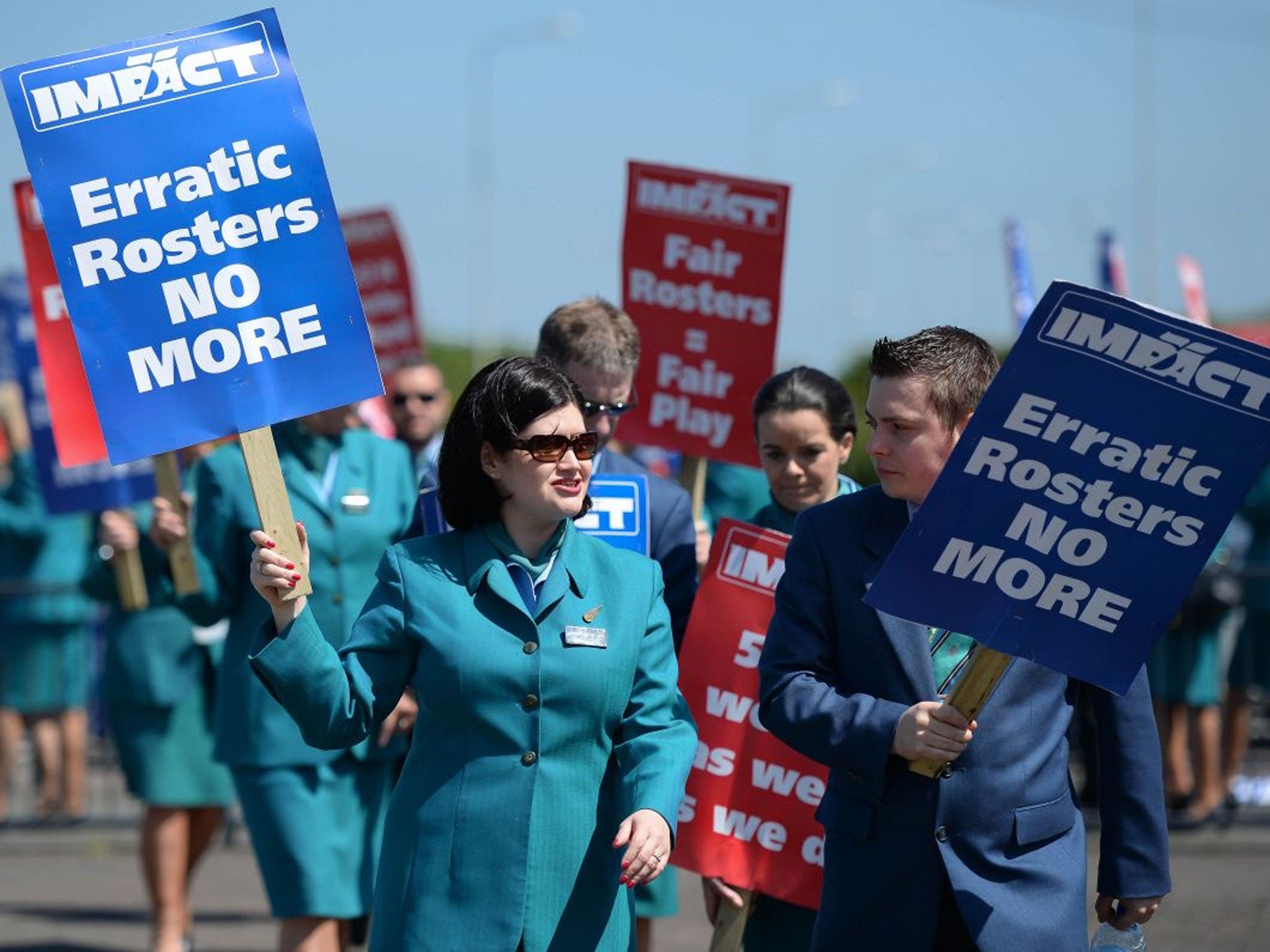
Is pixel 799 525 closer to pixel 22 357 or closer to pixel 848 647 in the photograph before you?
pixel 848 647

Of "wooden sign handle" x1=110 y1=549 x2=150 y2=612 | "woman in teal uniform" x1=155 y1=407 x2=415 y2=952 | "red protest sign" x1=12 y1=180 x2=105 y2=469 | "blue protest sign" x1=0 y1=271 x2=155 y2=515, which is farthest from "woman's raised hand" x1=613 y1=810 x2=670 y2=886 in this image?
"blue protest sign" x1=0 y1=271 x2=155 y2=515

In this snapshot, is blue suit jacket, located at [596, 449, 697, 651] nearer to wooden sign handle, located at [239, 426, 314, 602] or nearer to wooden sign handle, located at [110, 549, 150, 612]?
wooden sign handle, located at [239, 426, 314, 602]

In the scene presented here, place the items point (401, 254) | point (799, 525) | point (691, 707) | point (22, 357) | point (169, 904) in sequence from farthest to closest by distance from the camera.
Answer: point (401, 254), point (22, 357), point (169, 904), point (691, 707), point (799, 525)

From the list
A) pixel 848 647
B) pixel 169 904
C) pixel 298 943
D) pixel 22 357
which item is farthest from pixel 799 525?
pixel 22 357

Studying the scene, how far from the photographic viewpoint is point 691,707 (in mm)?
5570

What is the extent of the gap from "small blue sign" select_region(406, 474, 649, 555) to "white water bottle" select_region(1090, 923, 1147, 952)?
1.77 meters

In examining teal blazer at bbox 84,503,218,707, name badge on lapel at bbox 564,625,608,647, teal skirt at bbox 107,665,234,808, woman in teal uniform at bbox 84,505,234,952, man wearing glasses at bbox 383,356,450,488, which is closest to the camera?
name badge on lapel at bbox 564,625,608,647

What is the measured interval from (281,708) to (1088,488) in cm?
351

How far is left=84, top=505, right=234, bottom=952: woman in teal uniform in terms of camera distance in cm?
831

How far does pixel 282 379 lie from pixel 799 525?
1.15 metres

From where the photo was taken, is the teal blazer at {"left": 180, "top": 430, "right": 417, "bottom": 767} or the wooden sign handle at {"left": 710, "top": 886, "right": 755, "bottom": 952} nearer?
the wooden sign handle at {"left": 710, "top": 886, "right": 755, "bottom": 952}

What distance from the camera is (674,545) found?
5914 millimetres

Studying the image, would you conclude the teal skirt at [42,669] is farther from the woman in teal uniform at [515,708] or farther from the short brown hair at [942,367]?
the short brown hair at [942,367]

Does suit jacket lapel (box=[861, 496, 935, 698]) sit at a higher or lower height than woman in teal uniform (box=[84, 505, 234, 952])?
higher
